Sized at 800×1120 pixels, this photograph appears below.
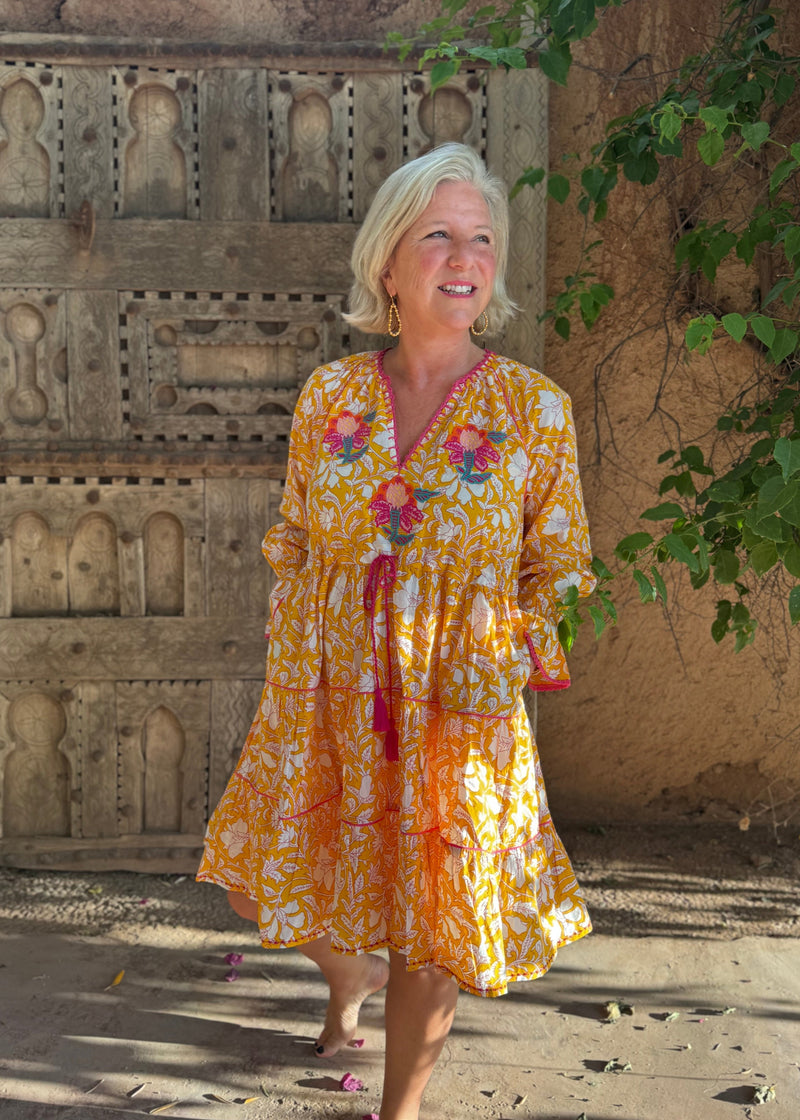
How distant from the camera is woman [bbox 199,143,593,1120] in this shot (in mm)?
1876

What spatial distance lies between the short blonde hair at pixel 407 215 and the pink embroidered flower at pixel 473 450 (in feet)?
1.15

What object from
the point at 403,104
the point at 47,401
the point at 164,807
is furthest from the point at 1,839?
the point at 403,104

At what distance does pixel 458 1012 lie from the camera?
98.7 inches

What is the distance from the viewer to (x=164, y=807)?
3.03 meters

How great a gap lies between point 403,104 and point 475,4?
0.38 meters

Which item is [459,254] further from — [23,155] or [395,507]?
[23,155]

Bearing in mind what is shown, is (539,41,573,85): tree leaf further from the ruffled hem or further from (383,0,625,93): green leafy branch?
the ruffled hem

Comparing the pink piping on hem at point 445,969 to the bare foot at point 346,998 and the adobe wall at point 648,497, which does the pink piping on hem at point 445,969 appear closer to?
the bare foot at point 346,998

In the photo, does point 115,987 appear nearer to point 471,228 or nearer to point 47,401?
point 47,401

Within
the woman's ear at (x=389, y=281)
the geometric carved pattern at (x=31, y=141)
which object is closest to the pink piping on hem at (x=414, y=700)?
the woman's ear at (x=389, y=281)

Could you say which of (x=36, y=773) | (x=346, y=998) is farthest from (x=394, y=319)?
(x=36, y=773)

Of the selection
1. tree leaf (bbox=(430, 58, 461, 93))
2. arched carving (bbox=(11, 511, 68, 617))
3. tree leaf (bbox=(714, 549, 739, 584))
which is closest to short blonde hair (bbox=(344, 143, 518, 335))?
tree leaf (bbox=(430, 58, 461, 93))

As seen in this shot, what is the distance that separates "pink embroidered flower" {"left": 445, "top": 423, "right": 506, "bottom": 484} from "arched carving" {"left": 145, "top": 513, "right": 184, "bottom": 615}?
49.4 inches

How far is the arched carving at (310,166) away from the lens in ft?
9.20
